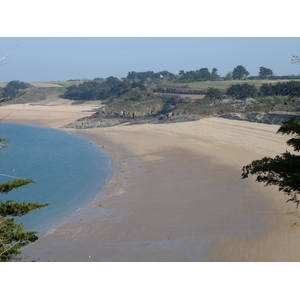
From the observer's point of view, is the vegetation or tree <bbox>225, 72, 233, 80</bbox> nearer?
the vegetation

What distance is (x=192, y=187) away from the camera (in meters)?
16.7

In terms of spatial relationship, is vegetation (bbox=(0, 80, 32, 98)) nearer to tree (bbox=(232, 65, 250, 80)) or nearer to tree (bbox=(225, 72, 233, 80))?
tree (bbox=(225, 72, 233, 80))

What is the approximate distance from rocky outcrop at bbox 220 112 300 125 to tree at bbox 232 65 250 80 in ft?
170

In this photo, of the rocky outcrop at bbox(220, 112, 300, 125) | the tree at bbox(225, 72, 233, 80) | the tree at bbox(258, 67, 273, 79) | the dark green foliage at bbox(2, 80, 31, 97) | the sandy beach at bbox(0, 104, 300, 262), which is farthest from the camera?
the tree at bbox(225, 72, 233, 80)

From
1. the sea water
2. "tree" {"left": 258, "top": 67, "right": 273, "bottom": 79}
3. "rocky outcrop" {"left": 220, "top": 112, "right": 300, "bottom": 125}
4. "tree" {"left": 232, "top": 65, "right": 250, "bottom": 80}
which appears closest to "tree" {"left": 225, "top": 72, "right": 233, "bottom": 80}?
"tree" {"left": 232, "top": 65, "right": 250, "bottom": 80}

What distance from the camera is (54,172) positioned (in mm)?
23172

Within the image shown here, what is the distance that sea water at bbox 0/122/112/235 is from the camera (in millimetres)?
15539

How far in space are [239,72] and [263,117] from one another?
55295 mm

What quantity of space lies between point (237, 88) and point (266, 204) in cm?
3752

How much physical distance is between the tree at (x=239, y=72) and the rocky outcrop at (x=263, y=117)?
51.7 meters

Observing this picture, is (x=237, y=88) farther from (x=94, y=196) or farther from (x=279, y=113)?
(x=94, y=196)

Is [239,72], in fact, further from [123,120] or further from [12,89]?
[12,89]

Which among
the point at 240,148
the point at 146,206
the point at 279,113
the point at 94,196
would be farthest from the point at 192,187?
the point at 279,113

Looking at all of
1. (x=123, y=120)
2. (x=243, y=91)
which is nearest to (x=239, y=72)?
(x=243, y=91)
